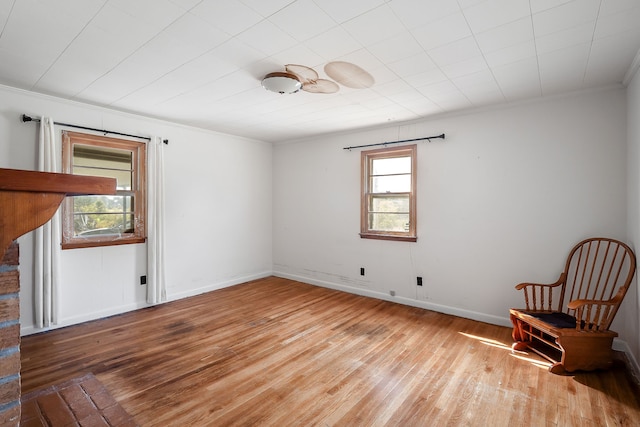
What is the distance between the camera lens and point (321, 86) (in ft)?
9.83

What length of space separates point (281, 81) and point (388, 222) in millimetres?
2680

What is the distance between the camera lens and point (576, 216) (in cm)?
317

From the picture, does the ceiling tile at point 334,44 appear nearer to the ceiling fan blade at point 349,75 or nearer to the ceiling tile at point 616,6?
the ceiling fan blade at point 349,75

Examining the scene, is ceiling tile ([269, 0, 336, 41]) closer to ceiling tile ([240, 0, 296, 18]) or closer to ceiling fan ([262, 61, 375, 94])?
ceiling tile ([240, 0, 296, 18])

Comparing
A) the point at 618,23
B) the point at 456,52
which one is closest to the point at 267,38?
the point at 456,52

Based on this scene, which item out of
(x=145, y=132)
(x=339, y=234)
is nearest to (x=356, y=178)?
(x=339, y=234)

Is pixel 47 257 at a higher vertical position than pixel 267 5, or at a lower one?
lower

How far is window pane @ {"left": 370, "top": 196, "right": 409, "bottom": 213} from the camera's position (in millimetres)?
4430

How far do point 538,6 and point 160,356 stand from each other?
384cm

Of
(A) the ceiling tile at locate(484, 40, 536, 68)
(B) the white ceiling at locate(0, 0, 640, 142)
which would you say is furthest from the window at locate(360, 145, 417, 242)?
(A) the ceiling tile at locate(484, 40, 536, 68)

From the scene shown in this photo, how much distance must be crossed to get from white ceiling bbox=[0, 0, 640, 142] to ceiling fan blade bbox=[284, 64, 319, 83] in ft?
0.25

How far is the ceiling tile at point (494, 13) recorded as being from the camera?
1.77m

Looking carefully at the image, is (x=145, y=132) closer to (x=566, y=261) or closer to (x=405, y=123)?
(x=405, y=123)

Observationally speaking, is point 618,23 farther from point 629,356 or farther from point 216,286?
point 216,286
